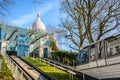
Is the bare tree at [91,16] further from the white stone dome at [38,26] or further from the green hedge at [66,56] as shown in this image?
the white stone dome at [38,26]

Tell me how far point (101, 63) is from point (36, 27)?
53721mm

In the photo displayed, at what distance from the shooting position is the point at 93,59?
18.5m

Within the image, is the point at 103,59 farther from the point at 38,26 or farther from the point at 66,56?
the point at 38,26

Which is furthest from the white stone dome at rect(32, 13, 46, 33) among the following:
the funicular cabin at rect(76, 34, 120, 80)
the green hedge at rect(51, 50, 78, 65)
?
the funicular cabin at rect(76, 34, 120, 80)

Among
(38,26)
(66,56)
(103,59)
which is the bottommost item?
(103,59)

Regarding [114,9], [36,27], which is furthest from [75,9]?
[36,27]

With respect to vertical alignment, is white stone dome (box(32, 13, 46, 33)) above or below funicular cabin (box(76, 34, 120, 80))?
above

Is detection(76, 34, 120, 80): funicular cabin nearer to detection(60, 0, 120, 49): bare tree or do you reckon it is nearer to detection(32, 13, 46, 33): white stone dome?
detection(60, 0, 120, 49): bare tree

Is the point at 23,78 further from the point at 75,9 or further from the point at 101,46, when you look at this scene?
the point at 75,9

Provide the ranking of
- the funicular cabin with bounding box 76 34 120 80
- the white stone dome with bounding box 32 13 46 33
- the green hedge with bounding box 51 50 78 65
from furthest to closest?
the white stone dome with bounding box 32 13 46 33
the green hedge with bounding box 51 50 78 65
the funicular cabin with bounding box 76 34 120 80

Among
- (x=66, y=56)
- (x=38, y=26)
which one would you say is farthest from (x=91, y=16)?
(x=38, y=26)

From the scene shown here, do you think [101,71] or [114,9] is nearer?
[101,71]

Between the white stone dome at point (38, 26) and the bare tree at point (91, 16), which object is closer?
the bare tree at point (91, 16)

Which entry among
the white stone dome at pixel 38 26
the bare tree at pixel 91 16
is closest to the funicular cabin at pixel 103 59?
the bare tree at pixel 91 16
